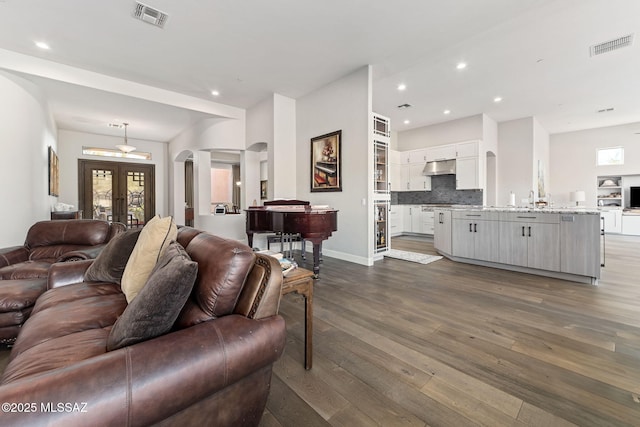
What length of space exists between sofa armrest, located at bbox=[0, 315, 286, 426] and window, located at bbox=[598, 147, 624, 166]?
1112 cm

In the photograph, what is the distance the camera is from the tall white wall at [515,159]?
689 cm

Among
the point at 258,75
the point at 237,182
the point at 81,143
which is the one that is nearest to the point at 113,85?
the point at 258,75

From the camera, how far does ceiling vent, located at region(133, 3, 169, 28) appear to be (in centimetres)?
304

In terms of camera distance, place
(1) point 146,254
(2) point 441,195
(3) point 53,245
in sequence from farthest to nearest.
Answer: (2) point 441,195 → (3) point 53,245 → (1) point 146,254

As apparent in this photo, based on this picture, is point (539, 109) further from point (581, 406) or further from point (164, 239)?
point (164, 239)

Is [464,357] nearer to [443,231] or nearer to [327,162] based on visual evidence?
[443,231]

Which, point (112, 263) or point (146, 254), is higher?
point (146, 254)

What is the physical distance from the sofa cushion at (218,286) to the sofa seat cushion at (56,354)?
0.36m

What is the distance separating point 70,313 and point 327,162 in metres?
4.24

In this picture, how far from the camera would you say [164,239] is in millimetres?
1712

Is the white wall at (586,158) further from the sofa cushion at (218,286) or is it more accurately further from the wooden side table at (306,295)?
the sofa cushion at (218,286)

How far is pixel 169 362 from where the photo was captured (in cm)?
89

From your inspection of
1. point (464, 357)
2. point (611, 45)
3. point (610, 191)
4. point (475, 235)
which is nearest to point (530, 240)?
A: point (475, 235)

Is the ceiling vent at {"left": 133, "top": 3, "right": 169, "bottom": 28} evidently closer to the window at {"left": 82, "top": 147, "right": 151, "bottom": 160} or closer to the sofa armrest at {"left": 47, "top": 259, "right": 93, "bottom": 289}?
the sofa armrest at {"left": 47, "top": 259, "right": 93, "bottom": 289}
